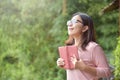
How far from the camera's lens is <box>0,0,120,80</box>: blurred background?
6.57 m

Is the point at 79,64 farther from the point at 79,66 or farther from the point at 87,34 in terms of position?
the point at 87,34

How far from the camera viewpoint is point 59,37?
6.76 meters

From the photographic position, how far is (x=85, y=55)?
1.78 metres

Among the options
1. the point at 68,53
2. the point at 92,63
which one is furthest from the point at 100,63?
the point at 68,53

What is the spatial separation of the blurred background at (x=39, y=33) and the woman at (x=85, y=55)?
4.57 metres

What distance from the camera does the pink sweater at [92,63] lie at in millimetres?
1744

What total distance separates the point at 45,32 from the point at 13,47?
806 millimetres

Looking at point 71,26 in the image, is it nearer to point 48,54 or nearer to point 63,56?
point 63,56

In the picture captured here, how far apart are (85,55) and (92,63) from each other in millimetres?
54

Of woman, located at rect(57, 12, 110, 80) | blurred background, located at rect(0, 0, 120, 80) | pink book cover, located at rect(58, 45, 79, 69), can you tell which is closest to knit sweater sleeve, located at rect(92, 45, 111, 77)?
woman, located at rect(57, 12, 110, 80)

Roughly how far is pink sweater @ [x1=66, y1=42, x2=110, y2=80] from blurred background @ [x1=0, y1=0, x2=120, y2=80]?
463cm

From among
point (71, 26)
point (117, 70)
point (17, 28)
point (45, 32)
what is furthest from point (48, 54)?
point (71, 26)

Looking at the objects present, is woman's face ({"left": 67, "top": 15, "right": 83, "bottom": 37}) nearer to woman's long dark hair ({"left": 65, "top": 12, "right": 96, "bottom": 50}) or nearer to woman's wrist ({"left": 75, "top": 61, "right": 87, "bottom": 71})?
woman's long dark hair ({"left": 65, "top": 12, "right": 96, "bottom": 50})

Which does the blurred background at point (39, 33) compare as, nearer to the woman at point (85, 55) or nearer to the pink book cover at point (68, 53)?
the woman at point (85, 55)
